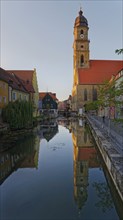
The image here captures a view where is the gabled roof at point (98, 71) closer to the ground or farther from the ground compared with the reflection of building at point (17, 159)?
farther from the ground

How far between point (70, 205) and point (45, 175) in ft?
11.7

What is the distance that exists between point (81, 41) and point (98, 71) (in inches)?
470

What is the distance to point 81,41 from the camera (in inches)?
2520

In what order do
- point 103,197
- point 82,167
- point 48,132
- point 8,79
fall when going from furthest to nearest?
point 8,79, point 48,132, point 82,167, point 103,197

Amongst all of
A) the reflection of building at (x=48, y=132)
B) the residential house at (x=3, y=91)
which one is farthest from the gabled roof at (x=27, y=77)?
the residential house at (x=3, y=91)

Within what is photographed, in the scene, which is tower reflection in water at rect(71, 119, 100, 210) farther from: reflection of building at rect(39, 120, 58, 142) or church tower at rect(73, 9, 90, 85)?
church tower at rect(73, 9, 90, 85)

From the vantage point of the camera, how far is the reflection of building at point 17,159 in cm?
1154

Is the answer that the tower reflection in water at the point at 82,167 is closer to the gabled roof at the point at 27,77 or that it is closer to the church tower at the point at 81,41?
the gabled roof at the point at 27,77

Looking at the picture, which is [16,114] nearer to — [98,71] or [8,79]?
[8,79]

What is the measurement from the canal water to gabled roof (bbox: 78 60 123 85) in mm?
50282

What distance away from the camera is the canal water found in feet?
22.0

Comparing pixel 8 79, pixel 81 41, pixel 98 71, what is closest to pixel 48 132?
pixel 8 79

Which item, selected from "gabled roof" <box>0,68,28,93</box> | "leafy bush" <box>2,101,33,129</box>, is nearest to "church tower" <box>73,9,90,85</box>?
"gabled roof" <box>0,68,28,93</box>

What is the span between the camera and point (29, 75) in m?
47.1
